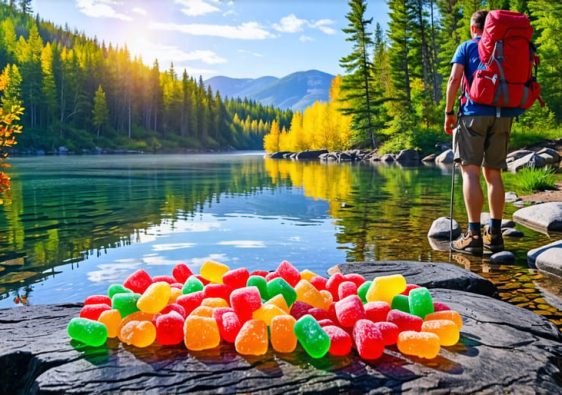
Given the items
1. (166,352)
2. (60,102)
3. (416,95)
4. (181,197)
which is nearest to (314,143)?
(416,95)

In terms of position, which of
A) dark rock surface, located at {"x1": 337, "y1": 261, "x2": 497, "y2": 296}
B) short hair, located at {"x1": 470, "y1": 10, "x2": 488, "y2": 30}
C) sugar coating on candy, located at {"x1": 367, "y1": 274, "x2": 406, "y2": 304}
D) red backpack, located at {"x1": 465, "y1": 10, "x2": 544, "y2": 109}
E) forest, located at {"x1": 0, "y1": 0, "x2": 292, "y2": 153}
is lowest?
dark rock surface, located at {"x1": 337, "y1": 261, "x2": 497, "y2": 296}

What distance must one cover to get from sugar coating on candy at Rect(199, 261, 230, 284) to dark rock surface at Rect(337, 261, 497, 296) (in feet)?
4.60

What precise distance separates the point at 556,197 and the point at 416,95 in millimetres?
35071

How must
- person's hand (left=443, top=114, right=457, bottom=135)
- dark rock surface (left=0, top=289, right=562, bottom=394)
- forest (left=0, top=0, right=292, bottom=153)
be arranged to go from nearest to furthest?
dark rock surface (left=0, top=289, right=562, bottom=394) < person's hand (left=443, top=114, right=457, bottom=135) < forest (left=0, top=0, right=292, bottom=153)

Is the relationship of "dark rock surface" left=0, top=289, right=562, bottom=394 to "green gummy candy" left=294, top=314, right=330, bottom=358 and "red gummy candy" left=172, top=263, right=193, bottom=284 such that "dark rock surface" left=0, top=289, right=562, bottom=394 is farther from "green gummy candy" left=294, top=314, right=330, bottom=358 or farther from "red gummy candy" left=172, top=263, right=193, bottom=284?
"red gummy candy" left=172, top=263, right=193, bottom=284

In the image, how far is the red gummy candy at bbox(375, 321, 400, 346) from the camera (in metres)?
2.36

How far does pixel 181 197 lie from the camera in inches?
Answer: 526

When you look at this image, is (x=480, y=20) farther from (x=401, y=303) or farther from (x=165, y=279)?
(x=165, y=279)

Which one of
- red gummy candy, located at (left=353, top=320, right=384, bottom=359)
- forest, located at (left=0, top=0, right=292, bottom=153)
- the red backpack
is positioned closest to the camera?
red gummy candy, located at (left=353, top=320, right=384, bottom=359)

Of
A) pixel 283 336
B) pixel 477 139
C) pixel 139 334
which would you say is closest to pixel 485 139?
pixel 477 139

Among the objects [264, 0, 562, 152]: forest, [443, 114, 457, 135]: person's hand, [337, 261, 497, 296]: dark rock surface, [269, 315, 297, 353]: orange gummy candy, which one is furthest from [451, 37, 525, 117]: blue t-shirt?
[264, 0, 562, 152]: forest

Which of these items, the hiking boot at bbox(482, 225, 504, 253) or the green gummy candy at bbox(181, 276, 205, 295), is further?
the hiking boot at bbox(482, 225, 504, 253)

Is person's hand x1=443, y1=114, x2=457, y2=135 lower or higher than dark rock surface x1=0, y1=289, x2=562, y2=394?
higher

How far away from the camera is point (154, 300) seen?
8.82 ft
